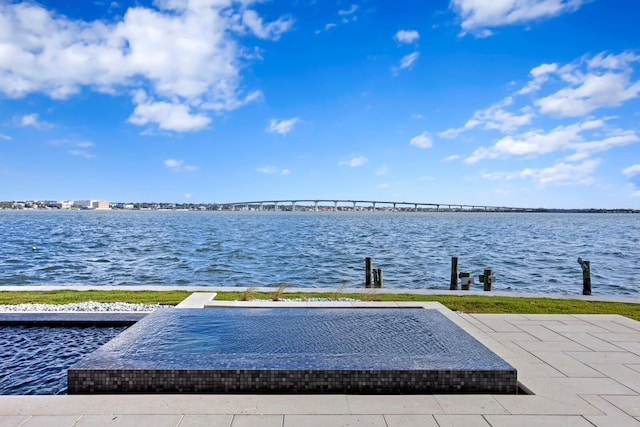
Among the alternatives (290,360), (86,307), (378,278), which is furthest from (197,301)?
(378,278)

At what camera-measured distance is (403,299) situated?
11859 mm

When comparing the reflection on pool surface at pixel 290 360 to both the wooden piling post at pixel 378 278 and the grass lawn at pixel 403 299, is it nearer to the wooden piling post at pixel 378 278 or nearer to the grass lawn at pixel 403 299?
the grass lawn at pixel 403 299

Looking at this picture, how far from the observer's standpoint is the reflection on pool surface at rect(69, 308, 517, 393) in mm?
5152

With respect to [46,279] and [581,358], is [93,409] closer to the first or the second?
[581,358]

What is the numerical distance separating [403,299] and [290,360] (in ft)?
22.5

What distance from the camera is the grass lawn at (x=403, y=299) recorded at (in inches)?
415

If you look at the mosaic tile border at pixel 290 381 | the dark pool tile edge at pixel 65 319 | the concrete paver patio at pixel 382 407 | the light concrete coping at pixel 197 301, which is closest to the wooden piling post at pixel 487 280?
the light concrete coping at pixel 197 301

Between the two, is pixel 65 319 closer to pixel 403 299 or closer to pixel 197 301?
pixel 197 301

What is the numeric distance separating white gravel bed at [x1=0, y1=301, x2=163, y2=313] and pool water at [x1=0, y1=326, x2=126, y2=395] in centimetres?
142

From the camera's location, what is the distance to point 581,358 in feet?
20.8

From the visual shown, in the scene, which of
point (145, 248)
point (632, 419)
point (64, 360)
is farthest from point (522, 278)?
point (145, 248)

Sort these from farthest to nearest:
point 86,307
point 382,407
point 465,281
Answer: point 465,281
point 86,307
point 382,407

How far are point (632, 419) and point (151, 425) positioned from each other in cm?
473

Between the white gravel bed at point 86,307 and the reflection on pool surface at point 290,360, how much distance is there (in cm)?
298
